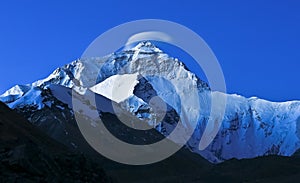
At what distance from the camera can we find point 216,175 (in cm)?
16950

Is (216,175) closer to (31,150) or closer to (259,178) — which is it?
(259,178)

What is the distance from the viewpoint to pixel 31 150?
198ft

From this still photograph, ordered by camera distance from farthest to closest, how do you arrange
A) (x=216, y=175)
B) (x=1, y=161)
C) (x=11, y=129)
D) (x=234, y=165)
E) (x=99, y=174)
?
(x=234, y=165)
(x=216, y=175)
(x=11, y=129)
(x=99, y=174)
(x=1, y=161)

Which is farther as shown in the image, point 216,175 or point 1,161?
point 216,175

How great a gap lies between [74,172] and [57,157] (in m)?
2.96

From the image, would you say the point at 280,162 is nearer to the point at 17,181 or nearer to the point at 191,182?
the point at 191,182

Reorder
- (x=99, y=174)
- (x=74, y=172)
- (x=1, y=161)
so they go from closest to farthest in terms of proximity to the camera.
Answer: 1. (x=1, y=161)
2. (x=74, y=172)
3. (x=99, y=174)

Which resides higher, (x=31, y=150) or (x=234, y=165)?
(x=234, y=165)

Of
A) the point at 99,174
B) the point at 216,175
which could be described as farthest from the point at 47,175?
the point at 216,175

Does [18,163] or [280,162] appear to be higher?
[280,162]

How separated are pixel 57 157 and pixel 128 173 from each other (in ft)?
426

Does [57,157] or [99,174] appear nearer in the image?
[57,157]

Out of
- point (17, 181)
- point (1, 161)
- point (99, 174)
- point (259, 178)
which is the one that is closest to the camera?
point (17, 181)

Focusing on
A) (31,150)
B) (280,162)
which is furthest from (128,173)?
(31,150)
